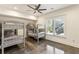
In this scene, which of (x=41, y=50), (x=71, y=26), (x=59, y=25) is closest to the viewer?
(x=41, y=50)

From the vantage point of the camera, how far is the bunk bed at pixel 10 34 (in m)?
2.46

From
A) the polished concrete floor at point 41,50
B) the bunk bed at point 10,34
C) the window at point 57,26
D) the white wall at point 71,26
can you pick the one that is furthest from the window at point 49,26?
the bunk bed at point 10,34

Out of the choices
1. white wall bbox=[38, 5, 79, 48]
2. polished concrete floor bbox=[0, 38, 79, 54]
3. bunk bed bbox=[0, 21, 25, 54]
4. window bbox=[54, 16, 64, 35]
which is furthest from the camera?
window bbox=[54, 16, 64, 35]

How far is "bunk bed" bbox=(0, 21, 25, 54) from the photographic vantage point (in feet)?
8.08

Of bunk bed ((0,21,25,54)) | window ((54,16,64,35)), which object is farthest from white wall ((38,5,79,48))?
bunk bed ((0,21,25,54))

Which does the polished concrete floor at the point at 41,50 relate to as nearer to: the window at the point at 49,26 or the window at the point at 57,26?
the window at the point at 57,26

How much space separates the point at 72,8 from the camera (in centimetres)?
312

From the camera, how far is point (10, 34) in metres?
2.88

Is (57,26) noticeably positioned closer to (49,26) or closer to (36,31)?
(49,26)

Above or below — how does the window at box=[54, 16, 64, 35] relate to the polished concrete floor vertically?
above

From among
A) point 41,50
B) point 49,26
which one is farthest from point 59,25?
point 41,50

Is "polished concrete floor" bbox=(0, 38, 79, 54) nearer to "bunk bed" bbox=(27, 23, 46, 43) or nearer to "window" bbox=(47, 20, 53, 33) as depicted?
"bunk bed" bbox=(27, 23, 46, 43)

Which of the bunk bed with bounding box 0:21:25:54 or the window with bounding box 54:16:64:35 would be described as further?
the window with bounding box 54:16:64:35
